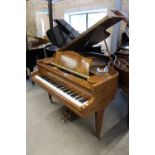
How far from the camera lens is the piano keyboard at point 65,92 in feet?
5.37

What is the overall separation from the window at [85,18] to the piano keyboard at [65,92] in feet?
8.13

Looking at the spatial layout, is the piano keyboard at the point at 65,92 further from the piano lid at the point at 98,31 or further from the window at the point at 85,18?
the window at the point at 85,18

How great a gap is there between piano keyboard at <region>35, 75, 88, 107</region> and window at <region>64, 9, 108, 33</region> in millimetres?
2477

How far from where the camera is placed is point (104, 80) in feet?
5.24

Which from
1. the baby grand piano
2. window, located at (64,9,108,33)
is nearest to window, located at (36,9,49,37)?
window, located at (64,9,108,33)

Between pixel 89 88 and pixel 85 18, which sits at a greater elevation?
pixel 85 18

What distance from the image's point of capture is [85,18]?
166 inches

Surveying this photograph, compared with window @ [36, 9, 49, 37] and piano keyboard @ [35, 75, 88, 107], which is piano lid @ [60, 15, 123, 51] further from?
window @ [36, 9, 49, 37]

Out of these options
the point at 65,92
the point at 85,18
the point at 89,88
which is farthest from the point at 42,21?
the point at 89,88

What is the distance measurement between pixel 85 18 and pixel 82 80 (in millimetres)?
3045

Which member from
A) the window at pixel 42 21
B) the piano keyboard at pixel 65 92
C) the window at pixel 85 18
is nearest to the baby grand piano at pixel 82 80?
the piano keyboard at pixel 65 92

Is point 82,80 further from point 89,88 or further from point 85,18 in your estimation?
point 85,18
